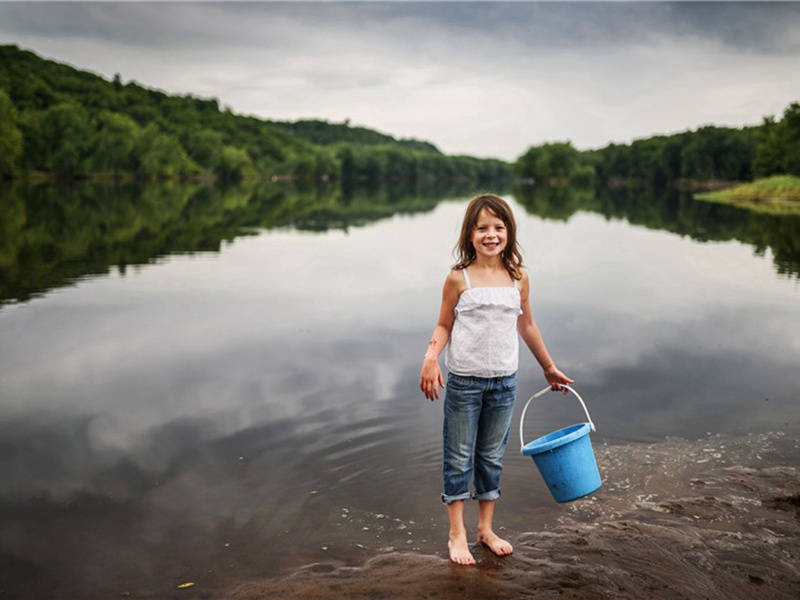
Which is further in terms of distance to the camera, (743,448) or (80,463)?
(743,448)

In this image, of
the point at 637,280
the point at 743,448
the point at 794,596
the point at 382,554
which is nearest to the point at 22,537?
the point at 382,554

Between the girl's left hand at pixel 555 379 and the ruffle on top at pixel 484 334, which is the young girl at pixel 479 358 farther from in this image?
the girl's left hand at pixel 555 379

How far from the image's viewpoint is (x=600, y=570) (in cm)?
378

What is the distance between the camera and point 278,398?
692 cm

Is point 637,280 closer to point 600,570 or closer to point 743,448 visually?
point 743,448

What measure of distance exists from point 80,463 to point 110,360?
10.3 feet

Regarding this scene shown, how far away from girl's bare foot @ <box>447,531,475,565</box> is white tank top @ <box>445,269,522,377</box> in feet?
3.23

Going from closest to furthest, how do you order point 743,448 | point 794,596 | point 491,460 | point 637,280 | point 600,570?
point 794,596, point 600,570, point 491,460, point 743,448, point 637,280

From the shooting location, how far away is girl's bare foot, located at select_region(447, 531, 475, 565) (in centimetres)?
387

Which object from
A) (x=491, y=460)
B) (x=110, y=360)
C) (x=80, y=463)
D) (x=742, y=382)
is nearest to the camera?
(x=491, y=460)

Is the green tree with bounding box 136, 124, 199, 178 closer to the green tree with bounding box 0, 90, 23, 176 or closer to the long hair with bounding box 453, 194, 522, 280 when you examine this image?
the green tree with bounding box 0, 90, 23, 176

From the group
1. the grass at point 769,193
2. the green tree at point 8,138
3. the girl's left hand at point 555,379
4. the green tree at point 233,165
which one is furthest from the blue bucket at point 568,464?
the green tree at point 233,165

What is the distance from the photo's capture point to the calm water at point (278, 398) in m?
4.20

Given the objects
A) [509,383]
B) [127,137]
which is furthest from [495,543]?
[127,137]
